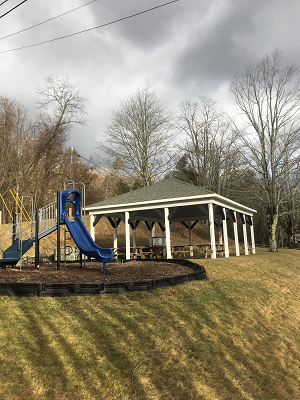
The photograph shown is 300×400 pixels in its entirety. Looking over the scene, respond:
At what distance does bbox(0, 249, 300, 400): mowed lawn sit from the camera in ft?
12.9

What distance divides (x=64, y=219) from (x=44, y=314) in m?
6.60

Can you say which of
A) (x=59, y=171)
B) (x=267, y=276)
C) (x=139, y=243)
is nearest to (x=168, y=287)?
(x=267, y=276)

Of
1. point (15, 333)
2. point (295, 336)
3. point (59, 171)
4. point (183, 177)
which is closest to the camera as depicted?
point (15, 333)

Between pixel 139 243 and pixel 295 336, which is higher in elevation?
pixel 139 243

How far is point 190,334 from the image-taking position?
5.58m

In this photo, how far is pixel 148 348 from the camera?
4.88 m

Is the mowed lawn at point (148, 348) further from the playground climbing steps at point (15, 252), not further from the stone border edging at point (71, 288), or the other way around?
the playground climbing steps at point (15, 252)

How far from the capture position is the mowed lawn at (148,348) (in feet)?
12.9

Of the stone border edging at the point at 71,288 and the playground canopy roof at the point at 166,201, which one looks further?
the playground canopy roof at the point at 166,201

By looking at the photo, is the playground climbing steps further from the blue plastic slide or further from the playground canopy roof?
the playground canopy roof

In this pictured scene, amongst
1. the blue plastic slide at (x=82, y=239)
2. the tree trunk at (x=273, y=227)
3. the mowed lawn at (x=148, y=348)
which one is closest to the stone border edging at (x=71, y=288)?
the mowed lawn at (x=148, y=348)

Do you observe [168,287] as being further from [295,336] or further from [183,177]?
[183,177]

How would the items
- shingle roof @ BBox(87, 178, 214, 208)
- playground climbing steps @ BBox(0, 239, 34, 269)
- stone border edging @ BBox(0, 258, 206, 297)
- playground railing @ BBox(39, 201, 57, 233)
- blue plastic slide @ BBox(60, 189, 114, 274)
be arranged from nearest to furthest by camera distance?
stone border edging @ BBox(0, 258, 206, 297) → blue plastic slide @ BBox(60, 189, 114, 274) → playground climbing steps @ BBox(0, 239, 34, 269) → playground railing @ BBox(39, 201, 57, 233) → shingle roof @ BBox(87, 178, 214, 208)

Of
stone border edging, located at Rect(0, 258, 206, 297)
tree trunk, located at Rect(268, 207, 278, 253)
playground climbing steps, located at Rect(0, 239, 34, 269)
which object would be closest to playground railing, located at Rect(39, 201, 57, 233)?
playground climbing steps, located at Rect(0, 239, 34, 269)
